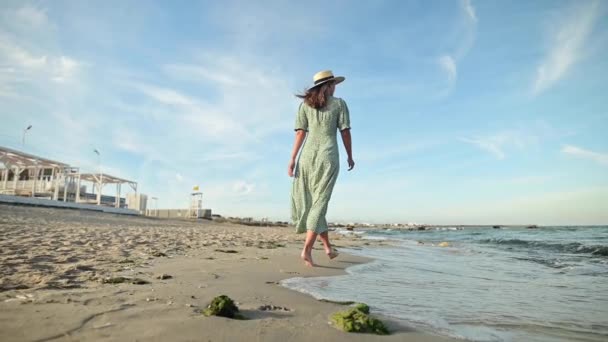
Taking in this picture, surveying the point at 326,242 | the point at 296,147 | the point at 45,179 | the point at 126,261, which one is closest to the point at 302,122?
the point at 296,147

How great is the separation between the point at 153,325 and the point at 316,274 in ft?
7.23

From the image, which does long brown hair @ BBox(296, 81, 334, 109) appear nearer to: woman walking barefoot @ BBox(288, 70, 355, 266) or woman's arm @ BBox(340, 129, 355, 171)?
woman walking barefoot @ BBox(288, 70, 355, 266)

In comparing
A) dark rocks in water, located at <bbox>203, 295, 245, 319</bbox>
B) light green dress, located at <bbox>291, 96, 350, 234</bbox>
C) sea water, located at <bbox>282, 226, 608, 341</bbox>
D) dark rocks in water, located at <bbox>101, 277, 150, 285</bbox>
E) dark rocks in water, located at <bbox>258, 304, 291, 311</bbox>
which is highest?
light green dress, located at <bbox>291, 96, 350, 234</bbox>

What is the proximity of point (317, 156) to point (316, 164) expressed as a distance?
0.34ft

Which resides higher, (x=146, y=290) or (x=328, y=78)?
(x=328, y=78)

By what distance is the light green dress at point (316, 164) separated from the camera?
4074 mm

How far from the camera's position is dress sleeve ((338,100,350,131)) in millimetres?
4266

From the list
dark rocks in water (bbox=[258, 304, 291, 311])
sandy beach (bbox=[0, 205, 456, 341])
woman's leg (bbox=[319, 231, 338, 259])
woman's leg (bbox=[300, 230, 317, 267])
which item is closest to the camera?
sandy beach (bbox=[0, 205, 456, 341])

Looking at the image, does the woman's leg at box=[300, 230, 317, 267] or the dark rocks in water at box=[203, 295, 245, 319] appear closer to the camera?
the dark rocks in water at box=[203, 295, 245, 319]

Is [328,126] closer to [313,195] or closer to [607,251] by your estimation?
[313,195]

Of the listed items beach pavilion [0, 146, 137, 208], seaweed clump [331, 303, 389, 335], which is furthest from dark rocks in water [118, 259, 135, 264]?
beach pavilion [0, 146, 137, 208]

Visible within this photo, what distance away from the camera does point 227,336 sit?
146cm

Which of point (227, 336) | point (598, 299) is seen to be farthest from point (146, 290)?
point (598, 299)

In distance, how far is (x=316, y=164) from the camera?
416 cm
